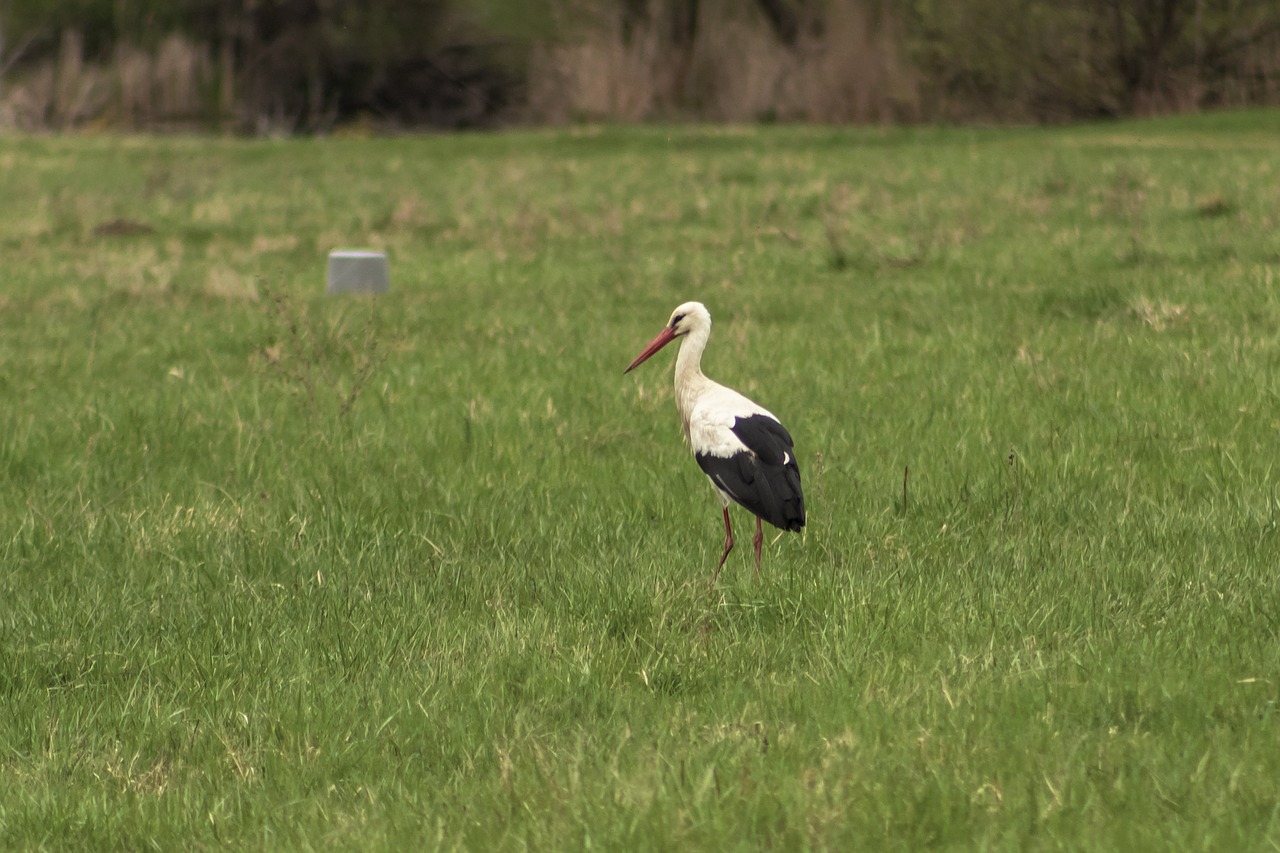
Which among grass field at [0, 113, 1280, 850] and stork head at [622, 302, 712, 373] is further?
stork head at [622, 302, 712, 373]

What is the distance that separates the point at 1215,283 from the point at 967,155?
39.6ft

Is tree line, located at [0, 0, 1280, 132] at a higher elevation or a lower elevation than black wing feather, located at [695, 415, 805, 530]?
higher

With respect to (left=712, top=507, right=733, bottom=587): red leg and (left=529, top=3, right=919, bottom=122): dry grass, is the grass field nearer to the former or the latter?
(left=712, top=507, right=733, bottom=587): red leg

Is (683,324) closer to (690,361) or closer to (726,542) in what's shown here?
(690,361)

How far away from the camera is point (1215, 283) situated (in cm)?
939

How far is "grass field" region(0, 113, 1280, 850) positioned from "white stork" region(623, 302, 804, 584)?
0.21 meters

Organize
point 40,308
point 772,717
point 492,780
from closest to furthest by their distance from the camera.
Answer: point 492,780, point 772,717, point 40,308

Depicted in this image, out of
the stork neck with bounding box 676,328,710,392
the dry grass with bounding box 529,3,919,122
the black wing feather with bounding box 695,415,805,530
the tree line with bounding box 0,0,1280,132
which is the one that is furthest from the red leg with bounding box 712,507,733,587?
the tree line with bounding box 0,0,1280,132

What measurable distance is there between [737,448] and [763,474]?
202mm

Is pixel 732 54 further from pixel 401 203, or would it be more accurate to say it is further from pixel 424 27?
pixel 401 203

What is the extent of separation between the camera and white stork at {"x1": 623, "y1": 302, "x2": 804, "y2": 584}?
15.8 ft

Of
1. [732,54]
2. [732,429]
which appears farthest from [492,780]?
[732,54]

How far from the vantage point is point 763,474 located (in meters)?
4.88

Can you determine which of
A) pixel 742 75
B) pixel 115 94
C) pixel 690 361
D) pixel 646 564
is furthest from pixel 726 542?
pixel 115 94
